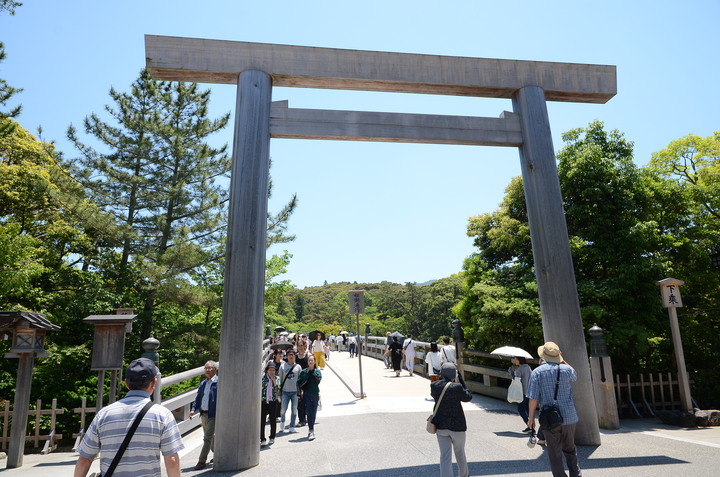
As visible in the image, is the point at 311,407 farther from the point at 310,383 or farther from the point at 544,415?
the point at 544,415

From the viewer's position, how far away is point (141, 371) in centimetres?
269

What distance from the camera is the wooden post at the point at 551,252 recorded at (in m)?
6.14

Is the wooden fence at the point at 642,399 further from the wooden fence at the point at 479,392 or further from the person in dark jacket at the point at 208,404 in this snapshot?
the person in dark jacket at the point at 208,404

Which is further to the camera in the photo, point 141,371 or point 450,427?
point 450,427

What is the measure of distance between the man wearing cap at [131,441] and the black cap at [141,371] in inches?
1.2

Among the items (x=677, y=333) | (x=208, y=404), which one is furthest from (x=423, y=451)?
(x=677, y=333)

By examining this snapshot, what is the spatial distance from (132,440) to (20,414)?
7140 mm

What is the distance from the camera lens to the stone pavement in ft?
16.8

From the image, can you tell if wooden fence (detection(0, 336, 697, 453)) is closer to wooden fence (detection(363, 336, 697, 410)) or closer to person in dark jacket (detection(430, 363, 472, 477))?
wooden fence (detection(363, 336, 697, 410))

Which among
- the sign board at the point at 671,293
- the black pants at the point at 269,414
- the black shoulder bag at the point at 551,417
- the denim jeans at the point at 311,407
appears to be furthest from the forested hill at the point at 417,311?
the black shoulder bag at the point at 551,417

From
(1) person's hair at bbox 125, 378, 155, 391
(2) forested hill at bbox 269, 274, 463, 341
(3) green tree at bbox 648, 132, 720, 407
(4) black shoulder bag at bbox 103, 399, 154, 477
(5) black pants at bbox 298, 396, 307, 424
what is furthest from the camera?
(2) forested hill at bbox 269, 274, 463, 341

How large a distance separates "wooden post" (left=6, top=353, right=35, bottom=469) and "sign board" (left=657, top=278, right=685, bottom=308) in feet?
41.1

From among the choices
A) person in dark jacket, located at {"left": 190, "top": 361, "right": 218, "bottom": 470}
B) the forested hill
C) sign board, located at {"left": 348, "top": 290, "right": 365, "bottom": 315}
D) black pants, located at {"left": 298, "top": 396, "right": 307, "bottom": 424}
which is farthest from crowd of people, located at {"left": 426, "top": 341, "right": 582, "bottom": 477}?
the forested hill

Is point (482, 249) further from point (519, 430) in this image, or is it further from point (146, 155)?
point (146, 155)
